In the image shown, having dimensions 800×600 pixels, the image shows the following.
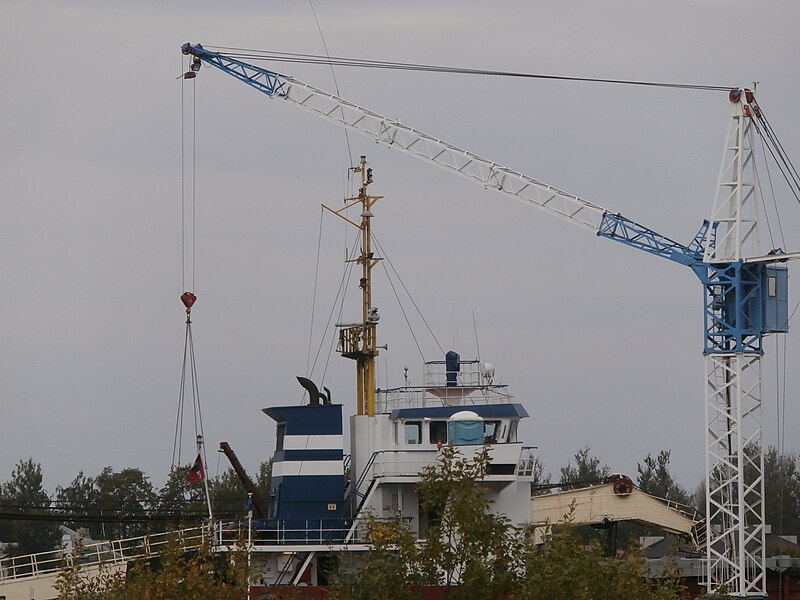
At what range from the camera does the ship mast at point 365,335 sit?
2060 inches

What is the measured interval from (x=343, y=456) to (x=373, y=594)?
18.9 m

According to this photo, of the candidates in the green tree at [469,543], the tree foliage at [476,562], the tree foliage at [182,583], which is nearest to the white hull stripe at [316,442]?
the tree foliage at [182,583]

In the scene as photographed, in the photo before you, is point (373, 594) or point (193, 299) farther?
point (193, 299)

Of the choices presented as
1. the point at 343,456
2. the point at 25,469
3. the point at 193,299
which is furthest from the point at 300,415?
the point at 25,469

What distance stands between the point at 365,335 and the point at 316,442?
4.80 meters

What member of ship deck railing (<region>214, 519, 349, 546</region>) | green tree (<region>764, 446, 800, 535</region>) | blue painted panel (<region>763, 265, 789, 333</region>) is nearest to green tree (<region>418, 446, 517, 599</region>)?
ship deck railing (<region>214, 519, 349, 546</region>)

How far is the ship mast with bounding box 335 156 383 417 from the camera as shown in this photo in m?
52.3

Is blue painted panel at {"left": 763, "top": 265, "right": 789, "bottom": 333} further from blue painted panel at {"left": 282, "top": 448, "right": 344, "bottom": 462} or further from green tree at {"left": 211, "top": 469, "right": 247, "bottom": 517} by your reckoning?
green tree at {"left": 211, "top": 469, "right": 247, "bottom": 517}

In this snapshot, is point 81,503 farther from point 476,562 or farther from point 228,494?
point 476,562

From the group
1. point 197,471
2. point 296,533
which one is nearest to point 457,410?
point 296,533

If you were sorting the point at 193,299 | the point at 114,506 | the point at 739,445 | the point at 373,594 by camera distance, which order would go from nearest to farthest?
the point at 373,594 < the point at 193,299 < the point at 739,445 < the point at 114,506

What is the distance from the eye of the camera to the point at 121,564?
47.7 m

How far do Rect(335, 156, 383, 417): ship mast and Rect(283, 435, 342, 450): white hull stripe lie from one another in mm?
2568

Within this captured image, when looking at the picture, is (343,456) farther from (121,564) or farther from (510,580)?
(510,580)
